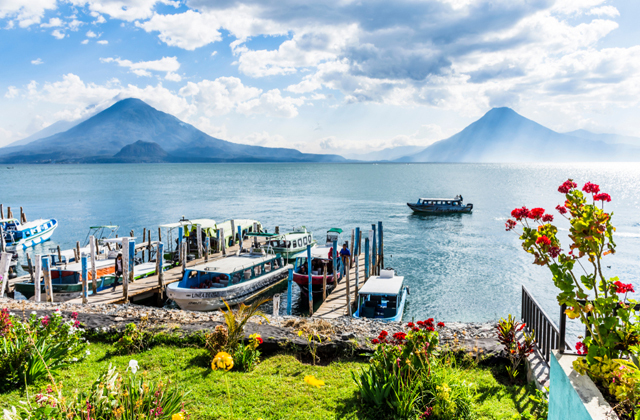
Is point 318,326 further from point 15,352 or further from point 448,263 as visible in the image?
point 448,263

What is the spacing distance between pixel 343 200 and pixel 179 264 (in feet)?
182

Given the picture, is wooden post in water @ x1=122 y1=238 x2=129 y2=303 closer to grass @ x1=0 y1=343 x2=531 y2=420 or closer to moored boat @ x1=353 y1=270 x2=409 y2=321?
grass @ x1=0 y1=343 x2=531 y2=420

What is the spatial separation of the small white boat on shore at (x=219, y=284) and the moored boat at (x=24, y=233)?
24.8 metres

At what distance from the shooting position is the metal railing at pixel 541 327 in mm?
7223

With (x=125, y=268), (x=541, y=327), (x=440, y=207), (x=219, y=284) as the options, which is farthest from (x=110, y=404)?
(x=440, y=207)

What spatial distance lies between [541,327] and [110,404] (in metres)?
7.41

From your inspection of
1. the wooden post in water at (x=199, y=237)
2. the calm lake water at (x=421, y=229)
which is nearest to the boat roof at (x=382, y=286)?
the calm lake water at (x=421, y=229)

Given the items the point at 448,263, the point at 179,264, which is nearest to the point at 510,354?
the point at 179,264

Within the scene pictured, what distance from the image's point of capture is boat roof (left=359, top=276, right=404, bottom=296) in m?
18.4

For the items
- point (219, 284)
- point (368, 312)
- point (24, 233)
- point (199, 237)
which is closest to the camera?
point (368, 312)

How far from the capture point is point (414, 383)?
6.38m

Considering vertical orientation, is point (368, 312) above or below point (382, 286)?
below

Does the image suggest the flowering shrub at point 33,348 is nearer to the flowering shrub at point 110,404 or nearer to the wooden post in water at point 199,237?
the flowering shrub at point 110,404

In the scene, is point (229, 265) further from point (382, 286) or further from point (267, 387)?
point (267, 387)
